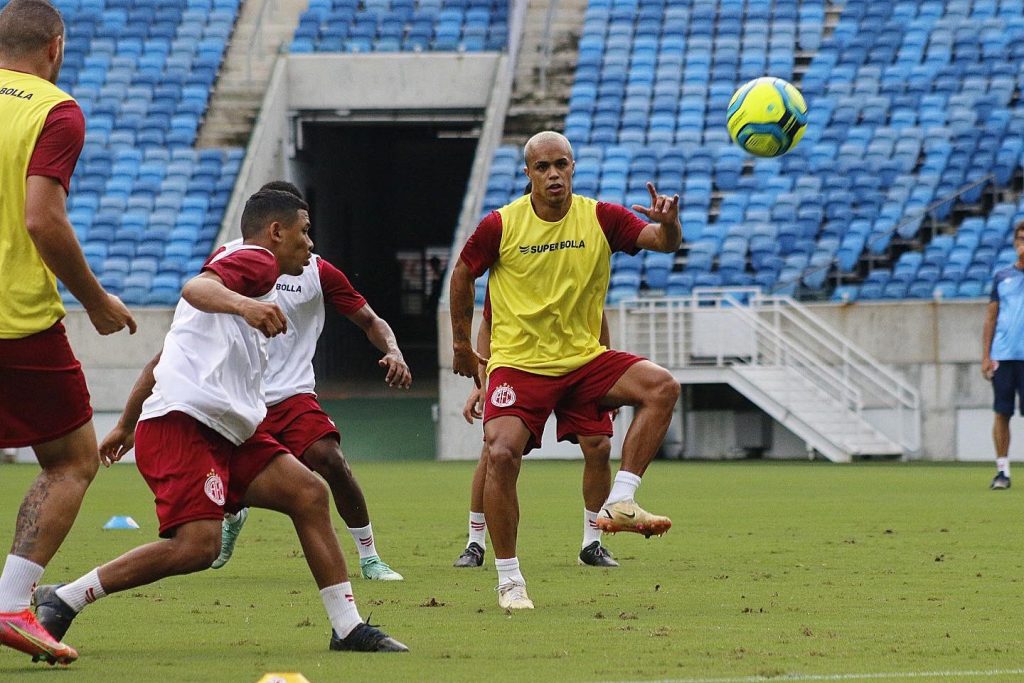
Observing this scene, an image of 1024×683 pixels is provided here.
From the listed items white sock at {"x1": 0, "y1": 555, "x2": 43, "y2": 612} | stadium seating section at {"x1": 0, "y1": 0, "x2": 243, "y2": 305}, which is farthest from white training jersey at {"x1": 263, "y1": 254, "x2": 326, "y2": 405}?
stadium seating section at {"x1": 0, "y1": 0, "x2": 243, "y2": 305}

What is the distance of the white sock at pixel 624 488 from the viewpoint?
7.55 metres

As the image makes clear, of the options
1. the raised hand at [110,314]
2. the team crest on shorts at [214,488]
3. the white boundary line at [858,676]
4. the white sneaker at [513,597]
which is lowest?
the white sneaker at [513,597]

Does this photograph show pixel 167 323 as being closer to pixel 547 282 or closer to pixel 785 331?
pixel 785 331

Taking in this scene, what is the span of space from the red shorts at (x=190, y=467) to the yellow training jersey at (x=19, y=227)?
56cm

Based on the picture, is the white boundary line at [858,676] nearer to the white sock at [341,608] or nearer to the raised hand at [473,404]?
the white sock at [341,608]

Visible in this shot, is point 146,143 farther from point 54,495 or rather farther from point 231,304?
point 231,304

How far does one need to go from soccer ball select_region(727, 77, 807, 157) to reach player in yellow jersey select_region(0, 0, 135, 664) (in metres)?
7.55

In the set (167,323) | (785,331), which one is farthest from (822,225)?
(167,323)

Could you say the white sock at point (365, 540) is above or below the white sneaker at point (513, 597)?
below

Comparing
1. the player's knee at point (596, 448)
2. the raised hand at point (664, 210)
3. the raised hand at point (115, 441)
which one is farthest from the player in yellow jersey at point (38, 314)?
the player's knee at point (596, 448)

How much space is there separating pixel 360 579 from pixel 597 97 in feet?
67.3

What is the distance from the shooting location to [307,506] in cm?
602

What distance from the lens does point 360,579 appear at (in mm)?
8836

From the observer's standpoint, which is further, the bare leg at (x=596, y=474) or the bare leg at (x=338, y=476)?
the bare leg at (x=596, y=474)
